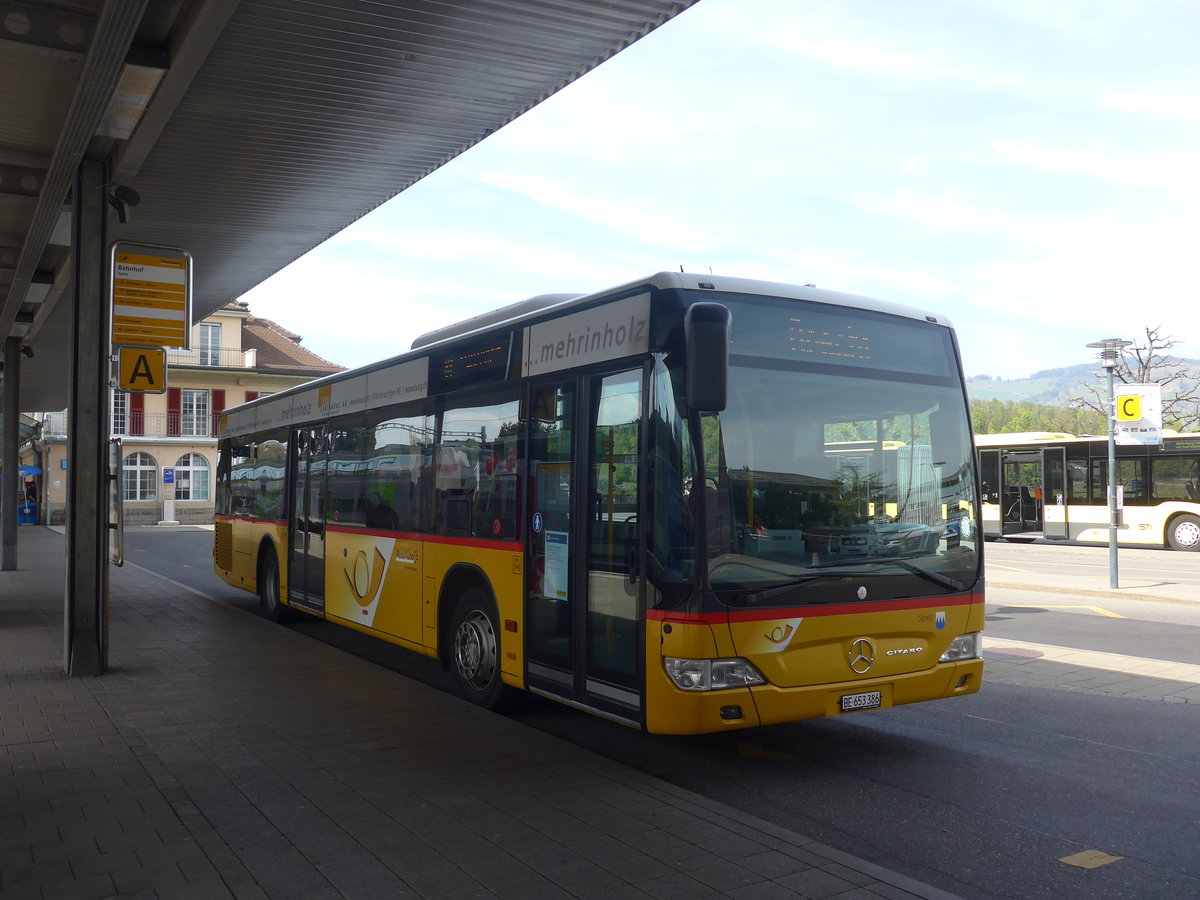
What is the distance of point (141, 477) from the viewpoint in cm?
5831

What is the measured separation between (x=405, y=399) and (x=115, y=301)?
9.50 ft

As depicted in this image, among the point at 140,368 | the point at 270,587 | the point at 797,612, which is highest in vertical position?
the point at 140,368

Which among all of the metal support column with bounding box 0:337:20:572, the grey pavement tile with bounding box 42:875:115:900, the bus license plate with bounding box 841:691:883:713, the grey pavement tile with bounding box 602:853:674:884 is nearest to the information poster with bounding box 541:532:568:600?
the bus license plate with bounding box 841:691:883:713

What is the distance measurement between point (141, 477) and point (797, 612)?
59.0m

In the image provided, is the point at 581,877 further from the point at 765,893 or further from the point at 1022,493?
the point at 1022,493

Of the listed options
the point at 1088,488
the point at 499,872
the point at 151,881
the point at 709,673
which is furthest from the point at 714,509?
the point at 1088,488

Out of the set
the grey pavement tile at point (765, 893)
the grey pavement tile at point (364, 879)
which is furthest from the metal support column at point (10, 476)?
the grey pavement tile at point (765, 893)

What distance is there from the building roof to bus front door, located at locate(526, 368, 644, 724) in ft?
188

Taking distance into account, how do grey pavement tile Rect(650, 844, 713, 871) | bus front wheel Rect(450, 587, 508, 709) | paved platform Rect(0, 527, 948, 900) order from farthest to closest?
bus front wheel Rect(450, 587, 508, 709), grey pavement tile Rect(650, 844, 713, 871), paved platform Rect(0, 527, 948, 900)

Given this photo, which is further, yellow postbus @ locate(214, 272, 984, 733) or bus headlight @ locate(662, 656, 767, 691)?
yellow postbus @ locate(214, 272, 984, 733)

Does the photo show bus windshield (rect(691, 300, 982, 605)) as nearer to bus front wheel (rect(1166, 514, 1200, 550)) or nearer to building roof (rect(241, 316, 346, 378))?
bus front wheel (rect(1166, 514, 1200, 550))

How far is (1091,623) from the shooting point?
1348cm

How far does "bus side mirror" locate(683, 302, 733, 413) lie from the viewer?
18.3 ft

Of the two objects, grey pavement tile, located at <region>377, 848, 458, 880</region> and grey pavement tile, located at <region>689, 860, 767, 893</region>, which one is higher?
grey pavement tile, located at <region>377, 848, 458, 880</region>
